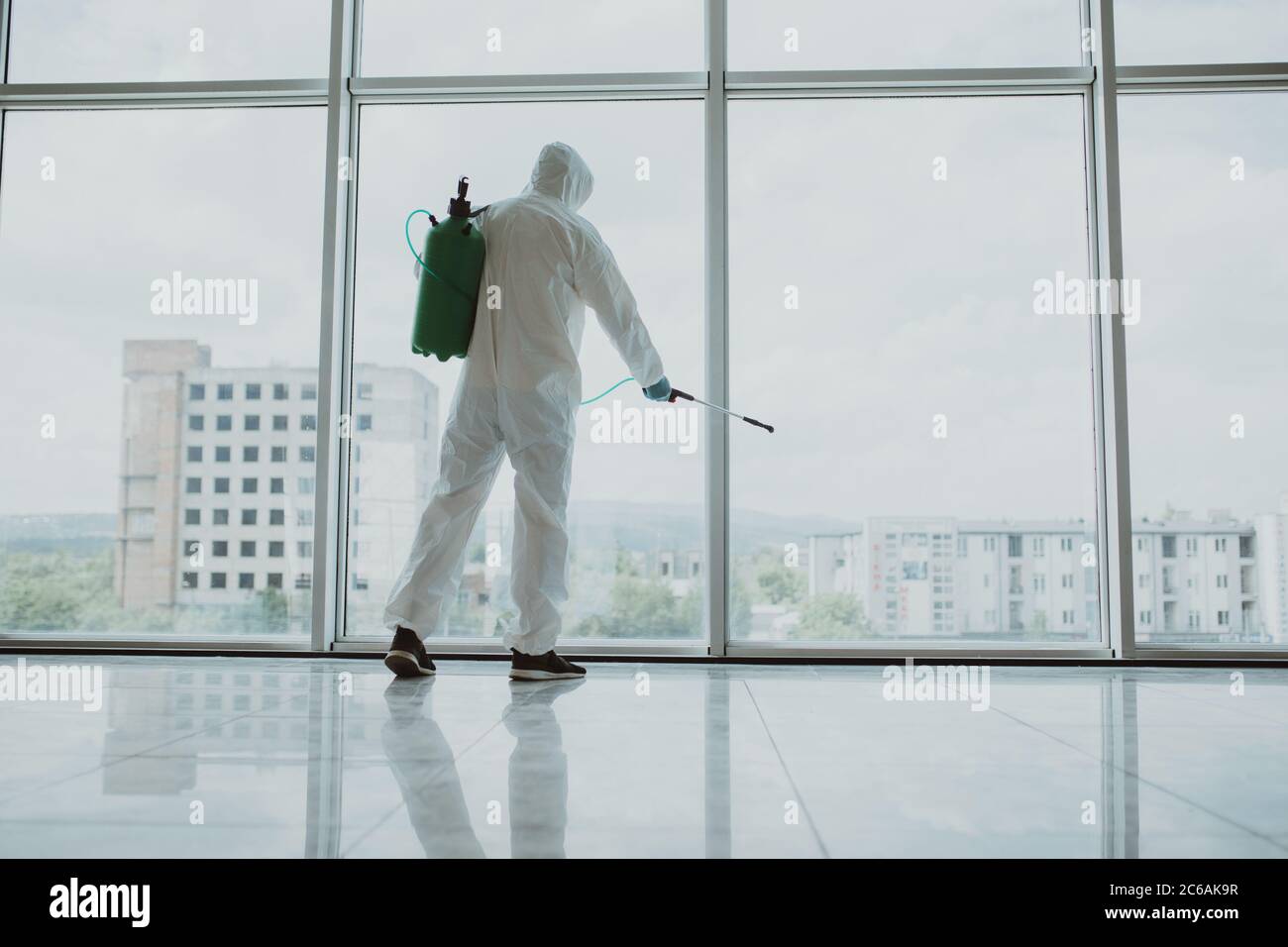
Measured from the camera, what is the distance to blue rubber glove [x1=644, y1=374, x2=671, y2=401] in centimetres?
254

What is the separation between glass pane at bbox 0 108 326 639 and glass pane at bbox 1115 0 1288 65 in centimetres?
268

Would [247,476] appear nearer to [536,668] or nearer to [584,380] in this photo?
[584,380]

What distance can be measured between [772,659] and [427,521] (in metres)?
1.18

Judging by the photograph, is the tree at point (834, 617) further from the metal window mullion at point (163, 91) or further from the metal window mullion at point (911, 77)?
the metal window mullion at point (163, 91)

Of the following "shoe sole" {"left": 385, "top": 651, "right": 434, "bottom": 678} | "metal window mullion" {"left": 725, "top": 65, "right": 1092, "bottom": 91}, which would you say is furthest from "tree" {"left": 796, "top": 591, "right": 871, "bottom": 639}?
"metal window mullion" {"left": 725, "top": 65, "right": 1092, "bottom": 91}

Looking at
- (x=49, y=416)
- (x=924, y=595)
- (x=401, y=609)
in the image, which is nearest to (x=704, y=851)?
(x=401, y=609)

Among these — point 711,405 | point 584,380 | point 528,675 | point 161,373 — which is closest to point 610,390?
point 584,380

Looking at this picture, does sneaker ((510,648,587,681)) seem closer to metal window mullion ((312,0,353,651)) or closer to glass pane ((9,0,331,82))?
metal window mullion ((312,0,353,651))

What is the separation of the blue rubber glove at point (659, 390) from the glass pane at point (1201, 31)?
6.25ft

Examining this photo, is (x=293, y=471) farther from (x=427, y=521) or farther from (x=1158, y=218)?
(x=1158, y=218)

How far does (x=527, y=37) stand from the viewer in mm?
3158

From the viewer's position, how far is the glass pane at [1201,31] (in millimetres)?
3055

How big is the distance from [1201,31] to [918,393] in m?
1.51

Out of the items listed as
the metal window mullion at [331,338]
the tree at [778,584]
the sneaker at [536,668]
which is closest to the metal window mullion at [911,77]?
the metal window mullion at [331,338]
